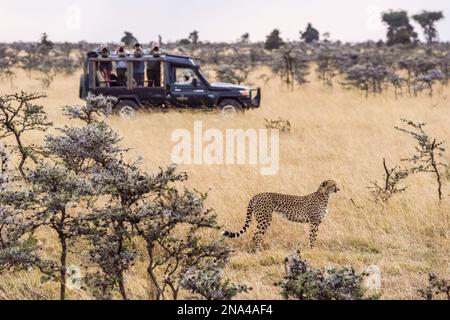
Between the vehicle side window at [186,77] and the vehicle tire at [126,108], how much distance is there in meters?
1.35

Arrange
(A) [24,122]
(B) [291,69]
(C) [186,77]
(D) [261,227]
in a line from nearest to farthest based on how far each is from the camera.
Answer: (D) [261,227], (A) [24,122], (C) [186,77], (B) [291,69]

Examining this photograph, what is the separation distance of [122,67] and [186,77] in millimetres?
1818

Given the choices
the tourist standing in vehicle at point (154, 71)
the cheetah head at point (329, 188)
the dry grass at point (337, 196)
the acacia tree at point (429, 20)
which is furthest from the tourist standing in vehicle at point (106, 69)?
the acacia tree at point (429, 20)

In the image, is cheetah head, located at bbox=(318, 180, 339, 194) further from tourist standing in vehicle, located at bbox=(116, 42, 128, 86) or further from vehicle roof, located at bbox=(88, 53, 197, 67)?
tourist standing in vehicle, located at bbox=(116, 42, 128, 86)

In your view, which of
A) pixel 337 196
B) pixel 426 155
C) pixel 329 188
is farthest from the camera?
pixel 426 155

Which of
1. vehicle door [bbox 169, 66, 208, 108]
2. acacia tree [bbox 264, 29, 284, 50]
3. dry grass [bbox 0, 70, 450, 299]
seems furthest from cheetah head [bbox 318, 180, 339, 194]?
acacia tree [bbox 264, 29, 284, 50]

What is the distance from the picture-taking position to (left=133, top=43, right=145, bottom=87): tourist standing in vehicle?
53.4 ft

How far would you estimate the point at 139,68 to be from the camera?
16.4 m

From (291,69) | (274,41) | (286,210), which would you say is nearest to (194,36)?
(274,41)

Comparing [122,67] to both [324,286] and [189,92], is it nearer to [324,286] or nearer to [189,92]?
[189,92]

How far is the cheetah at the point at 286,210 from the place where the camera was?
6.80 m

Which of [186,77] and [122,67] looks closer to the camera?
[122,67]

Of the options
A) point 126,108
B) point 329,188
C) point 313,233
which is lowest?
point 313,233
